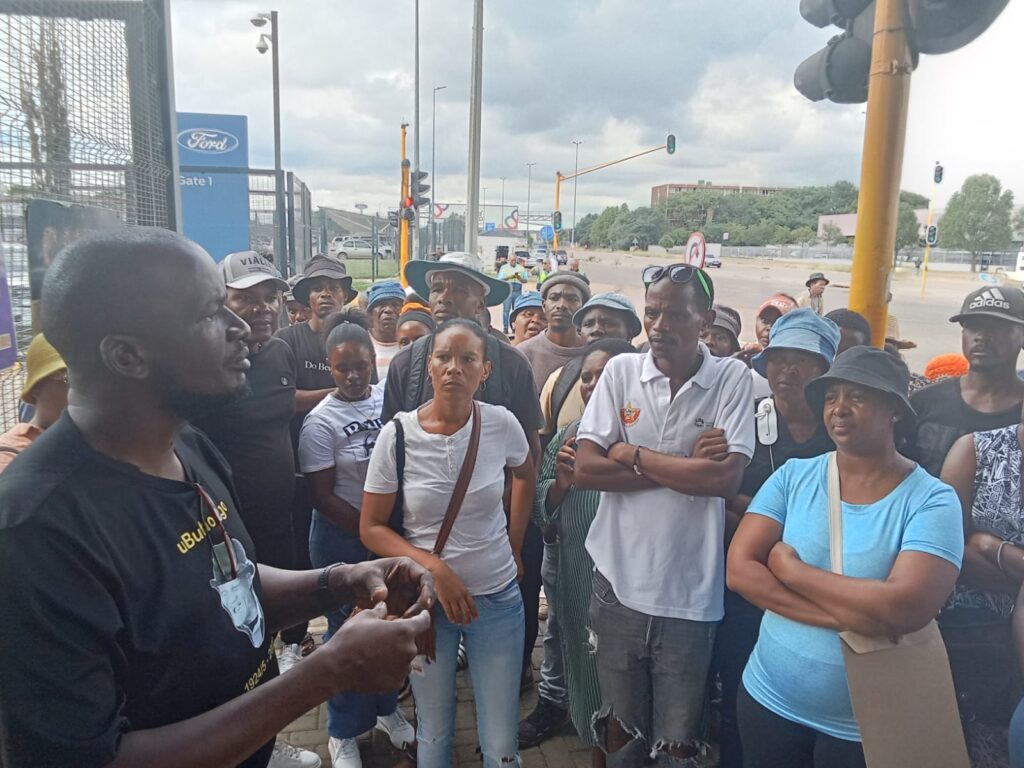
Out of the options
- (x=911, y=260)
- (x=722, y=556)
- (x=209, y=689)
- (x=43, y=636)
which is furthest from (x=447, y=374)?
(x=911, y=260)

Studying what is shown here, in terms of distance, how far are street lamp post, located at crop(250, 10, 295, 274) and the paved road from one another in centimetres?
1068

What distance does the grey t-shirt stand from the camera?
14.1ft

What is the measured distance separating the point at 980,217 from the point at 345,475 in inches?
1612

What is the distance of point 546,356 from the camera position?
14.3ft

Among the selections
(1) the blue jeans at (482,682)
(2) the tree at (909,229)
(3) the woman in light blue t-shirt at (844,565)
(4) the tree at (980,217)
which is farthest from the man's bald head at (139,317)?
(4) the tree at (980,217)

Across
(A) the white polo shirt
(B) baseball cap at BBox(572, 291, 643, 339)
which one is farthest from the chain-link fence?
(B) baseball cap at BBox(572, 291, 643, 339)

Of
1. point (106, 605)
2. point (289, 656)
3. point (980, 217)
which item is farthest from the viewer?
point (980, 217)

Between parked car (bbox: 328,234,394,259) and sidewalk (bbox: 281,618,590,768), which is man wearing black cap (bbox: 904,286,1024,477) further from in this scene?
parked car (bbox: 328,234,394,259)

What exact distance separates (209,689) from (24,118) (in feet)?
5.86

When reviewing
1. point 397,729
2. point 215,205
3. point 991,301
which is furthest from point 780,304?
point 215,205

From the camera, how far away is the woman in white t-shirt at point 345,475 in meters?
3.05

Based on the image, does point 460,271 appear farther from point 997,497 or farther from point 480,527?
point 997,497

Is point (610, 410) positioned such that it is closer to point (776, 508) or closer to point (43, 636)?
point (776, 508)

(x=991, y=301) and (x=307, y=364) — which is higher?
(x=991, y=301)
